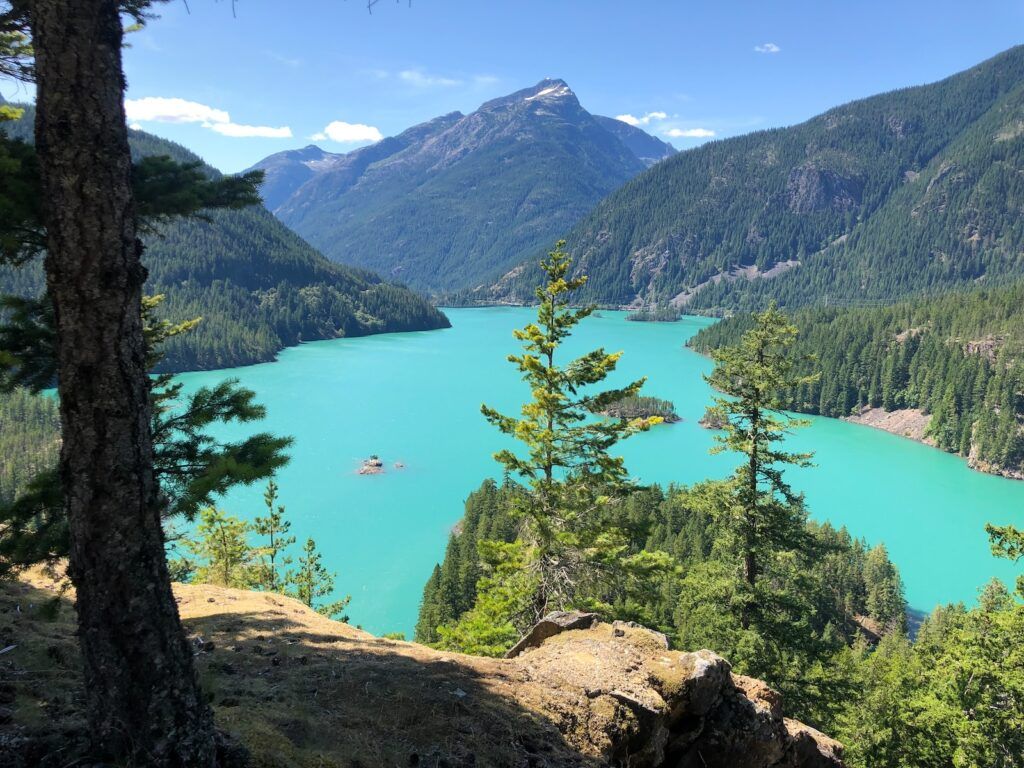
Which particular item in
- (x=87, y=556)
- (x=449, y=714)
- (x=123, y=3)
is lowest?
(x=449, y=714)

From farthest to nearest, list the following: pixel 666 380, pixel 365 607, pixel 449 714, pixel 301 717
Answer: pixel 666 380
pixel 365 607
pixel 449 714
pixel 301 717

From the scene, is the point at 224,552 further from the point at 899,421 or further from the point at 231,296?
the point at 231,296

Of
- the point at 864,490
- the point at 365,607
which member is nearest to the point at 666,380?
the point at 864,490

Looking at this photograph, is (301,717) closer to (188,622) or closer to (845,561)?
(188,622)

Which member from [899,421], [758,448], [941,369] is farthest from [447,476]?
[941,369]

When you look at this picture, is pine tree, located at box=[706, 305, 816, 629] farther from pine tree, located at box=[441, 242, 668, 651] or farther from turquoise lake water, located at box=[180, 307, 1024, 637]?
turquoise lake water, located at box=[180, 307, 1024, 637]

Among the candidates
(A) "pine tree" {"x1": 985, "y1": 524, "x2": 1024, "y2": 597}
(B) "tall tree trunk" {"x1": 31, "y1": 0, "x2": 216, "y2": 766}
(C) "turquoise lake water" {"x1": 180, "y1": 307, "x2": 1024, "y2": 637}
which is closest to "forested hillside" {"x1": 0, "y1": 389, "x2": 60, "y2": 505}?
(C) "turquoise lake water" {"x1": 180, "y1": 307, "x2": 1024, "y2": 637}

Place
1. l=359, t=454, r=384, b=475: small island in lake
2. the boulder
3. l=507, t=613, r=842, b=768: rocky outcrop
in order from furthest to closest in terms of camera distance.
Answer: l=359, t=454, r=384, b=475: small island in lake < the boulder < l=507, t=613, r=842, b=768: rocky outcrop
